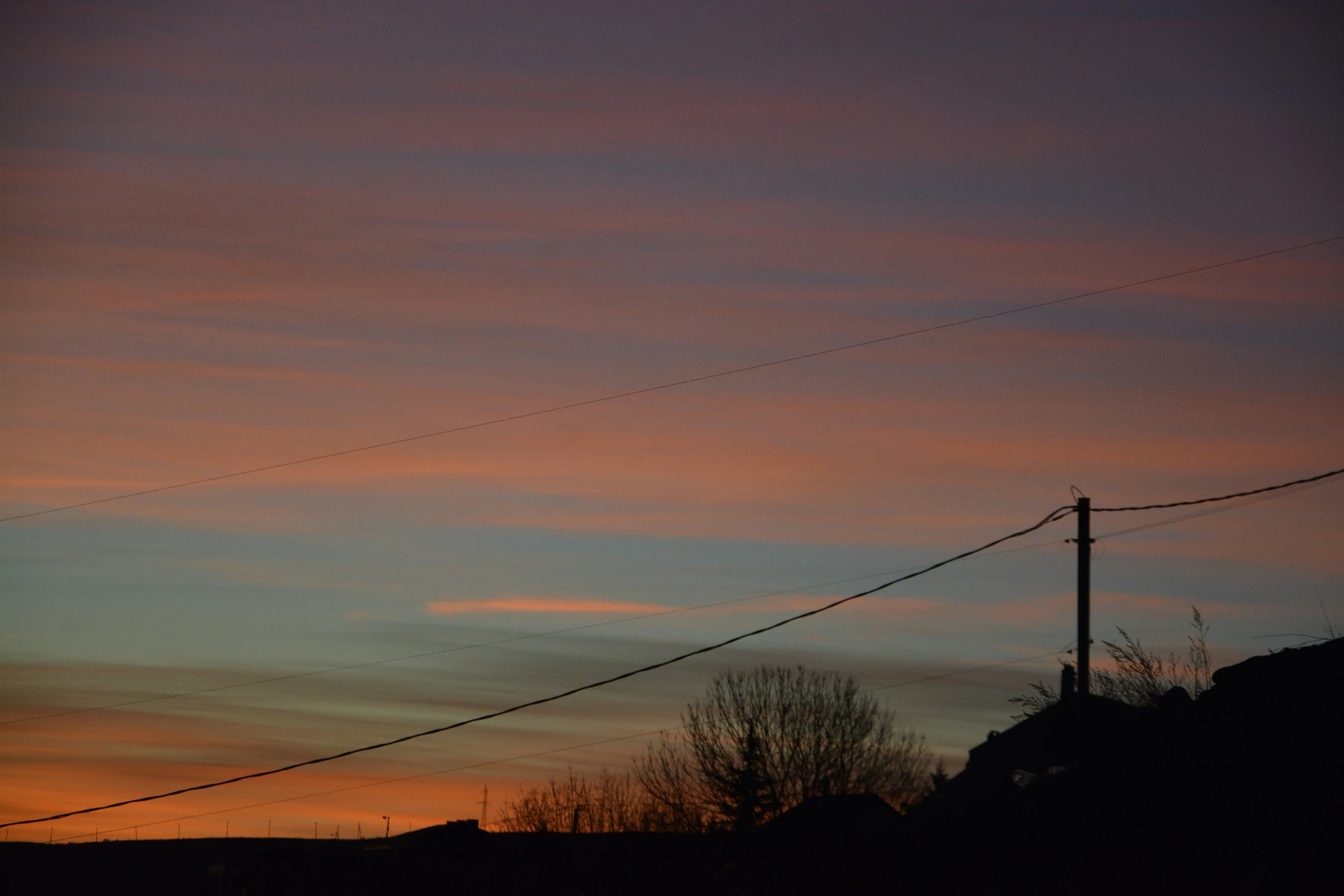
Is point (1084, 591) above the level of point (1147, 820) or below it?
above

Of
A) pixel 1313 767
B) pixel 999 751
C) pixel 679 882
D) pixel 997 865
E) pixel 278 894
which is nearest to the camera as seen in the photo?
pixel 1313 767

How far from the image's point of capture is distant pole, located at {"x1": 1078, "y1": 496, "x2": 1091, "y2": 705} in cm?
2605

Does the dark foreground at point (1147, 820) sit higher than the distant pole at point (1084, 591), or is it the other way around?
the distant pole at point (1084, 591)

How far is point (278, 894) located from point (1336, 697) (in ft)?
103

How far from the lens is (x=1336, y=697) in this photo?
2088cm

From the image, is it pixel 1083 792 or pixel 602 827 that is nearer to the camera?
pixel 1083 792

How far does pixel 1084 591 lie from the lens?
86.4 feet

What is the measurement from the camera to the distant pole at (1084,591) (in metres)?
26.0

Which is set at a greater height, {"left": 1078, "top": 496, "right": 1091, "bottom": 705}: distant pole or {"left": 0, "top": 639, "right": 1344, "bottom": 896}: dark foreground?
{"left": 1078, "top": 496, "right": 1091, "bottom": 705}: distant pole

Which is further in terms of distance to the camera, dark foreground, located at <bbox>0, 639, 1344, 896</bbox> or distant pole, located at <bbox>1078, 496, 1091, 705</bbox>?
distant pole, located at <bbox>1078, 496, 1091, 705</bbox>

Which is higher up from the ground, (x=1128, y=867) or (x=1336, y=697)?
(x=1336, y=697)

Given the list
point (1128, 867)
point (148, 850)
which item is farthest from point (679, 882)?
point (148, 850)

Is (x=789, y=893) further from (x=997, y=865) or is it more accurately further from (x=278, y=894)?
(x=278, y=894)

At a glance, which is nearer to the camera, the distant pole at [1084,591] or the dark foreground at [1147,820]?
the dark foreground at [1147,820]
